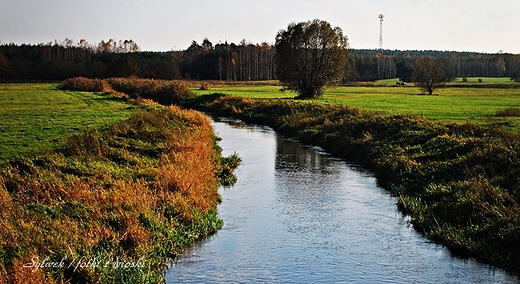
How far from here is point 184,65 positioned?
14112 cm

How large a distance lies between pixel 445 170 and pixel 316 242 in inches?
Answer: 307

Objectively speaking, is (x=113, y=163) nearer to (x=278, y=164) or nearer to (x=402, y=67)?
(x=278, y=164)

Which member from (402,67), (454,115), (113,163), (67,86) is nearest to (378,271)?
(113,163)

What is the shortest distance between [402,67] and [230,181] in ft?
483

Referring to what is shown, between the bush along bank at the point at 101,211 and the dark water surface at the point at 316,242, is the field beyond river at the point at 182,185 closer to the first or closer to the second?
the bush along bank at the point at 101,211

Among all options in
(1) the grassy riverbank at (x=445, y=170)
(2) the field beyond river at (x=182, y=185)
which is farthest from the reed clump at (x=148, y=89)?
(2) the field beyond river at (x=182, y=185)

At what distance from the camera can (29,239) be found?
1048cm

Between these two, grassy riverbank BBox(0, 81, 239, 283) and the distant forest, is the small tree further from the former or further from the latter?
grassy riverbank BBox(0, 81, 239, 283)

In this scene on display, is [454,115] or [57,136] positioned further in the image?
[454,115]

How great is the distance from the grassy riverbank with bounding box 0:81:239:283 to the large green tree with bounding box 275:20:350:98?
154 ft

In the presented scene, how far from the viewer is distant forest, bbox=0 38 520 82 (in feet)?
387

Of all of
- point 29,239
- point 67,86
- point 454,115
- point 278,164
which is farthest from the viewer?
point 67,86

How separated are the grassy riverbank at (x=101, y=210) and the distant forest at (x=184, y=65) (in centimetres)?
7758

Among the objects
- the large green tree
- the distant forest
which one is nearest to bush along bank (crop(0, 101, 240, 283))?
the large green tree
